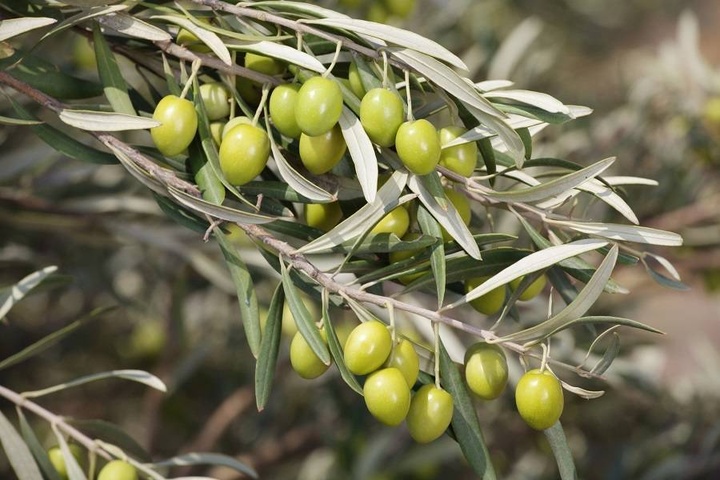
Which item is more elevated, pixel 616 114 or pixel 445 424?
pixel 445 424

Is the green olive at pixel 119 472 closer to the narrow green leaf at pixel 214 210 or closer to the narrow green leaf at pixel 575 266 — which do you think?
the narrow green leaf at pixel 214 210

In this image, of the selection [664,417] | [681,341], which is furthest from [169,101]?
[681,341]

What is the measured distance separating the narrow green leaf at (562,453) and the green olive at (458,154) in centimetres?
23

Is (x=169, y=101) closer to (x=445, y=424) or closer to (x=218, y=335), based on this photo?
(x=445, y=424)

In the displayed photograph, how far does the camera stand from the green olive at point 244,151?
1.99 ft

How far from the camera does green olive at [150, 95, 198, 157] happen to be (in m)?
0.62

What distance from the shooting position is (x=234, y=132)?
0.61m

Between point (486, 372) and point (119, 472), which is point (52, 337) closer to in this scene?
point (119, 472)

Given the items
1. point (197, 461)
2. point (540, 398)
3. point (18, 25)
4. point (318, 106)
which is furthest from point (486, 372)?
point (18, 25)

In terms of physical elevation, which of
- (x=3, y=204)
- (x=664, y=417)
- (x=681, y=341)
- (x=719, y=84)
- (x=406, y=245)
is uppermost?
(x=406, y=245)

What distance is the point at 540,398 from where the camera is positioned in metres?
0.60

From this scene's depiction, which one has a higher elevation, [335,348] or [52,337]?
[335,348]

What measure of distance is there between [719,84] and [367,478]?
1.14m

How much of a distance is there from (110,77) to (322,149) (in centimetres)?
22
